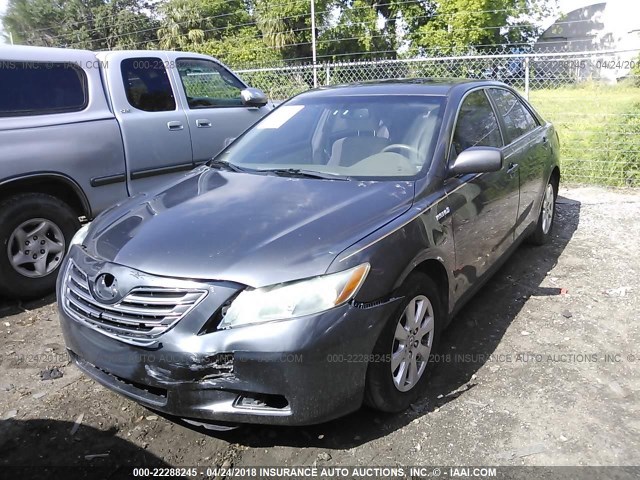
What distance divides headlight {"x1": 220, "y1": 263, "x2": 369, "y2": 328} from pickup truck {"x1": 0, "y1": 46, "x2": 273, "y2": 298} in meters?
2.80

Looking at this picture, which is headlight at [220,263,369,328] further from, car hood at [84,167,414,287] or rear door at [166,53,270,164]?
rear door at [166,53,270,164]

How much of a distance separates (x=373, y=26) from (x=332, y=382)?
36.2 metres

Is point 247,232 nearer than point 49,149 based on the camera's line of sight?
Yes

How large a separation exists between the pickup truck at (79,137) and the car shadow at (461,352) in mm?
2551

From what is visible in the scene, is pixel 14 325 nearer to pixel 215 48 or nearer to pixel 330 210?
pixel 330 210

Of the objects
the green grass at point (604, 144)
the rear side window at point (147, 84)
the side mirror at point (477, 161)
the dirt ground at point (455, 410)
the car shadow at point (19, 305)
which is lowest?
the car shadow at point (19, 305)

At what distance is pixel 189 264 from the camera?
95.8 inches

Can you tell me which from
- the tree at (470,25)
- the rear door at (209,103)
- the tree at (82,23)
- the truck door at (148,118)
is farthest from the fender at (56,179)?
the tree at (82,23)

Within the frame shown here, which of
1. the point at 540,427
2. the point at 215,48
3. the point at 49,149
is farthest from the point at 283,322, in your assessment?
the point at 215,48

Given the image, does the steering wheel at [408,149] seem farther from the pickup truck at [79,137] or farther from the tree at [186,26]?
the tree at [186,26]

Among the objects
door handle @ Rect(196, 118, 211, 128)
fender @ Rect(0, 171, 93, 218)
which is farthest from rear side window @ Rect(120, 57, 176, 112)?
fender @ Rect(0, 171, 93, 218)

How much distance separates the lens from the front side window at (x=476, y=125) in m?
3.56

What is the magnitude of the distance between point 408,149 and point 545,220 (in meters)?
2.64

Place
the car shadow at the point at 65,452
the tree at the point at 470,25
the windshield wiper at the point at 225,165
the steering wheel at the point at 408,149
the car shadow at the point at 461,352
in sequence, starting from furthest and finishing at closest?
the tree at the point at 470,25, the windshield wiper at the point at 225,165, the steering wheel at the point at 408,149, the car shadow at the point at 461,352, the car shadow at the point at 65,452
